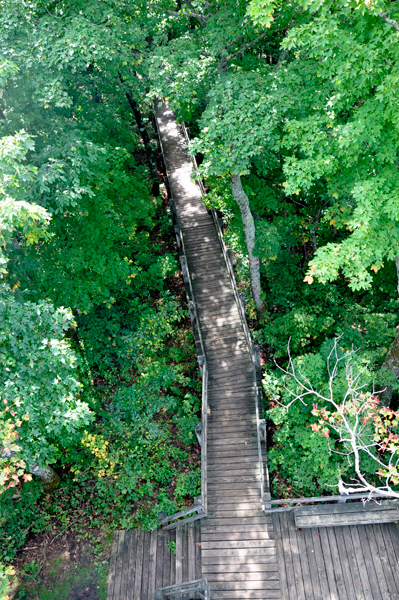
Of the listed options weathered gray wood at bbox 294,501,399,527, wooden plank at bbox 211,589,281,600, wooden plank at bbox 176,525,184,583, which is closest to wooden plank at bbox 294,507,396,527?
weathered gray wood at bbox 294,501,399,527

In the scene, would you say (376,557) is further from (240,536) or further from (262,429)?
(262,429)

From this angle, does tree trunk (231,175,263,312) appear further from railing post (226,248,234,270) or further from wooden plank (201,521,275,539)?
wooden plank (201,521,275,539)

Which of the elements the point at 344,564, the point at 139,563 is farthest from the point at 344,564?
the point at 139,563

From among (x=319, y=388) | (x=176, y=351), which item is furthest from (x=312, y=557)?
(x=176, y=351)

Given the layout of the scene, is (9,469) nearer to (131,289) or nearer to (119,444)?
(119,444)

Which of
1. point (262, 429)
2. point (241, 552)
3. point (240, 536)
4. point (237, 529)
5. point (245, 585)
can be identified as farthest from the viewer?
point (262, 429)
